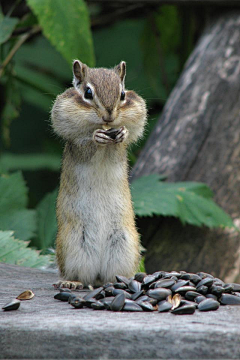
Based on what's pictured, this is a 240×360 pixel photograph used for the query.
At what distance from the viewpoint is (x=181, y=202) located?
4.57 metres

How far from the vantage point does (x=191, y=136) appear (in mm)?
5137

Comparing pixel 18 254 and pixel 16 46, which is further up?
pixel 16 46

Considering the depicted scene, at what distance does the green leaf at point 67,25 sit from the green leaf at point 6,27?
26 cm

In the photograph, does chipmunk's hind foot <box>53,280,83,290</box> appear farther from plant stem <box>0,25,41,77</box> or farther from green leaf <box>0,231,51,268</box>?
plant stem <box>0,25,41,77</box>

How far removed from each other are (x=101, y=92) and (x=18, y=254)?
4.64 ft

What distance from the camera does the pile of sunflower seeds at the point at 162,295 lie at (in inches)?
98.0

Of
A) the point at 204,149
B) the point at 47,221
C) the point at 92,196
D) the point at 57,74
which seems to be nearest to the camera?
the point at 92,196

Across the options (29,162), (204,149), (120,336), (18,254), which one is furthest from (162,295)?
(29,162)

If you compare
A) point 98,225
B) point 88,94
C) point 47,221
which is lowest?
point 47,221

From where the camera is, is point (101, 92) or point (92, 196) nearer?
point (101, 92)

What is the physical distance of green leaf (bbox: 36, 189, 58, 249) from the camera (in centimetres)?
477

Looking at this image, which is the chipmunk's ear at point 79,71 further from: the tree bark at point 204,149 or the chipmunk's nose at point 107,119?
the tree bark at point 204,149

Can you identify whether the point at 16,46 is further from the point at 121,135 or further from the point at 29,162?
the point at 121,135

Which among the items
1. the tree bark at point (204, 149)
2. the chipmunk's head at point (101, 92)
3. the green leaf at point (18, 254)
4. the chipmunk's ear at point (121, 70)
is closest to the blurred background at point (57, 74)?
the green leaf at point (18, 254)
